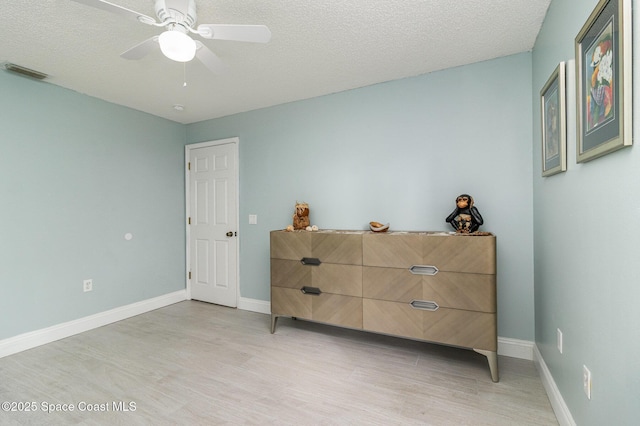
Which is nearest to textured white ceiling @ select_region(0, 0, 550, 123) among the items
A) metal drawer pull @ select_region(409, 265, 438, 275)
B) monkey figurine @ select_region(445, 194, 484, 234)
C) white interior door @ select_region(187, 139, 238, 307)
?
white interior door @ select_region(187, 139, 238, 307)

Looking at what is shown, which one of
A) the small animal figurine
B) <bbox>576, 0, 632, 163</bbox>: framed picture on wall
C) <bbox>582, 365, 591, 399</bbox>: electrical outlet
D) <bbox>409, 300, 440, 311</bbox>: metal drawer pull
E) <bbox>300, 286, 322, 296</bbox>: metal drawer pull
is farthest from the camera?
the small animal figurine

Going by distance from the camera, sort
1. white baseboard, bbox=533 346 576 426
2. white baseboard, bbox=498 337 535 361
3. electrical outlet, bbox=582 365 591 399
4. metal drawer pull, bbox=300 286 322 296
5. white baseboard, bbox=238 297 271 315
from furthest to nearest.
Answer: white baseboard, bbox=238 297 271 315
metal drawer pull, bbox=300 286 322 296
white baseboard, bbox=498 337 535 361
white baseboard, bbox=533 346 576 426
electrical outlet, bbox=582 365 591 399

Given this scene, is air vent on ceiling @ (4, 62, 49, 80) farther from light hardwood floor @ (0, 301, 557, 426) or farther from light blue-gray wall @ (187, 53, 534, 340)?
light hardwood floor @ (0, 301, 557, 426)

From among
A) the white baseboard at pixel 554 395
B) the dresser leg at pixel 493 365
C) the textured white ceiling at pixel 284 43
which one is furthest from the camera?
the dresser leg at pixel 493 365

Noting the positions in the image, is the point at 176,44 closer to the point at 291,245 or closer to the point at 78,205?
the point at 291,245

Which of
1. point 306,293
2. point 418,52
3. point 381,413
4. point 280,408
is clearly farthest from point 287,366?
point 418,52

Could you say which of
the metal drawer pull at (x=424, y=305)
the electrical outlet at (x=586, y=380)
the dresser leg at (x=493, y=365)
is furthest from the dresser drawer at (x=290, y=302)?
the electrical outlet at (x=586, y=380)

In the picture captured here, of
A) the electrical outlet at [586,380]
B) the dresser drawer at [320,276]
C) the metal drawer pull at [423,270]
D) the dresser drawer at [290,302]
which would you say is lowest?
the dresser drawer at [290,302]

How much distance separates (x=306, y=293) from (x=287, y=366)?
0.64 m

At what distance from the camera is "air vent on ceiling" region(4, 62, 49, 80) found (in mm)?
2334

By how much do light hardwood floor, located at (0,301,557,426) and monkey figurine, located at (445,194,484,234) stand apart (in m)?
1.06

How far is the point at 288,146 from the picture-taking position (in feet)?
10.7

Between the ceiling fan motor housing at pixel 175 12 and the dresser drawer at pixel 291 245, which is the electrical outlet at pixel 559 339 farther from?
the ceiling fan motor housing at pixel 175 12

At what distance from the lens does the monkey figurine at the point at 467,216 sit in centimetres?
220
